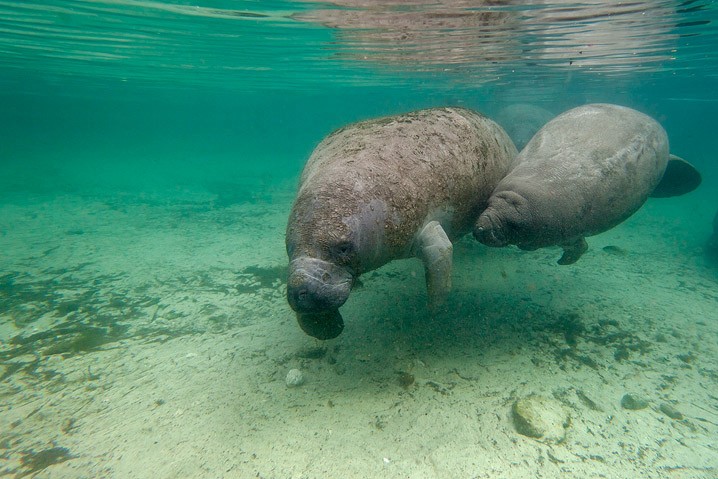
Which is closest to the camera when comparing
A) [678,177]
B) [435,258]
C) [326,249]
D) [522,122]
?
[326,249]

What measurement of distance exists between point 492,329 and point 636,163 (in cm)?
276

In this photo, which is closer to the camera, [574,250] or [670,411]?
[670,411]

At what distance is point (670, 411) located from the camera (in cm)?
387

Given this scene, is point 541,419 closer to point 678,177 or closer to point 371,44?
point 678,177

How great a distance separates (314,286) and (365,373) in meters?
1.70

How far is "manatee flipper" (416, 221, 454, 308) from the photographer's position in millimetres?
3805

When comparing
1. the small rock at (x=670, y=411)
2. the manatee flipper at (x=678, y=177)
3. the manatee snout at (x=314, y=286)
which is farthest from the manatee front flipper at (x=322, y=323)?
the manatee flipper at (x=678, y=177)

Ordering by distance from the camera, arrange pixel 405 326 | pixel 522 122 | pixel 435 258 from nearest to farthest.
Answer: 1. pixel 435 258
2. pixel 405 326
3. pixel 522 122

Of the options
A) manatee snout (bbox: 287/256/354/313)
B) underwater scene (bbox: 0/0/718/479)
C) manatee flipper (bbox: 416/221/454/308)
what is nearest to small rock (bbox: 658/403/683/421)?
underwater scene (bbox: 0/0/718/479)

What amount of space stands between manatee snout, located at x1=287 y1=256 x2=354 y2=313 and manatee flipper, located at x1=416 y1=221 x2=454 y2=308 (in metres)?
1.07

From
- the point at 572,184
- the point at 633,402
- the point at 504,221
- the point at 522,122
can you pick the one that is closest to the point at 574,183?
the point at 572,184

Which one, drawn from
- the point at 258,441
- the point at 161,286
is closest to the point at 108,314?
the point at 161,286

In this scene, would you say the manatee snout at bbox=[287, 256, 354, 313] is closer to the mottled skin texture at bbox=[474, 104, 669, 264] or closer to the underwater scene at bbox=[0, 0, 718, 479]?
the underwater scene at bbox=[0, 0, 718, 479]

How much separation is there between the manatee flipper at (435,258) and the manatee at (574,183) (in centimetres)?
57
